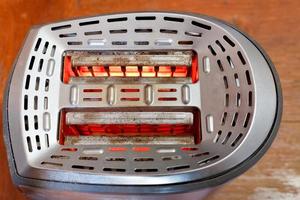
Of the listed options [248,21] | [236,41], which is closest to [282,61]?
[248,21]

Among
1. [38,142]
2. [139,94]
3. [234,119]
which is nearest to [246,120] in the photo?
[234,119]

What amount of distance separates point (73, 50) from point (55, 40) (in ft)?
0.08

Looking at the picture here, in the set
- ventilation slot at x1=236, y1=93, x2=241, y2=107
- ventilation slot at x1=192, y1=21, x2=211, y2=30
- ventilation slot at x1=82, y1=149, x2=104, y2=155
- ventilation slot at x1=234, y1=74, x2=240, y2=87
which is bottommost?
ventilation slot at x1=82, y1=149, x2=104, y2=155

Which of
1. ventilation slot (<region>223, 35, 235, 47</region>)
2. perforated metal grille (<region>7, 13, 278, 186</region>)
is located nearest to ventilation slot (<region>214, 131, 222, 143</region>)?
perforated metal grille (<region>7, 13, 278, 186</region>)

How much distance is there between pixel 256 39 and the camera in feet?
2.58

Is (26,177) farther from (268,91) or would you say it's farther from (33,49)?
(268,91)

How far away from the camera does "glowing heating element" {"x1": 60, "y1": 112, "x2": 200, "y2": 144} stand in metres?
0.59

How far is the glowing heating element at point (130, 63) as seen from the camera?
625 mm

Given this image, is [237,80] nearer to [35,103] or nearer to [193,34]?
[193,34]

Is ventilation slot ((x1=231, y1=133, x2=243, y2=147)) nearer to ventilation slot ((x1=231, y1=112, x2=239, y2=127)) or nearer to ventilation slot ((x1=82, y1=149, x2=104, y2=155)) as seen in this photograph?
ventilation slot ((x1=231, y1=112, x2=239, y2=127))

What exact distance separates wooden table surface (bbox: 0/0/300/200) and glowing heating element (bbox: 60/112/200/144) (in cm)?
14

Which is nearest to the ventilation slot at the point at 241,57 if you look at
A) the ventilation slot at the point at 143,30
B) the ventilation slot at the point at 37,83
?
the ventilation slot at the point at 143,30

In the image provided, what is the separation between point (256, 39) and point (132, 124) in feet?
0.96

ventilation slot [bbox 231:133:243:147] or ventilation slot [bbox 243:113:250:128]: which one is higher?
ventilation slot [bbox 243:113:250:128]
